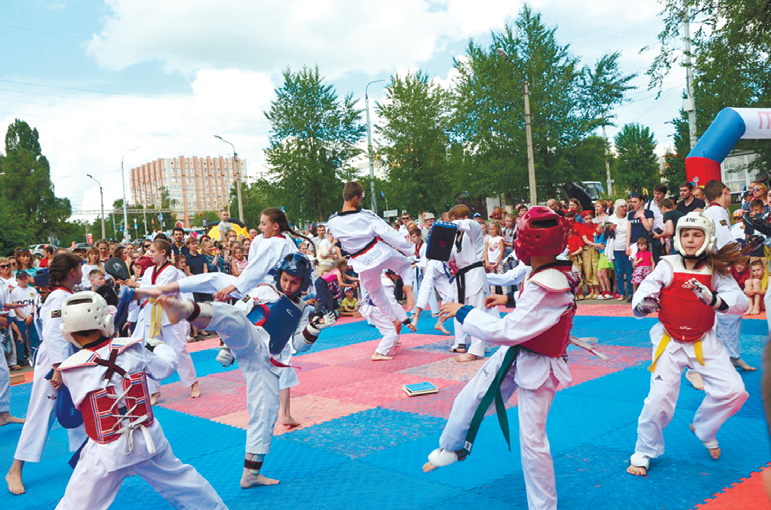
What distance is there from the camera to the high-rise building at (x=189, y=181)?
16750 centimetres

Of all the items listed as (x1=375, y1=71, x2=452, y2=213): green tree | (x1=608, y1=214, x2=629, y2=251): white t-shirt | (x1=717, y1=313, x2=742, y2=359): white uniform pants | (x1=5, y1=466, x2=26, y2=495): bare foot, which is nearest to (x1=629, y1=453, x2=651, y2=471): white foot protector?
(x1=717, y1=313, x2=742, y2=359): white uniform pants

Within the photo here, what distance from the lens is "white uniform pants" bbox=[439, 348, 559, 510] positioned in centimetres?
327

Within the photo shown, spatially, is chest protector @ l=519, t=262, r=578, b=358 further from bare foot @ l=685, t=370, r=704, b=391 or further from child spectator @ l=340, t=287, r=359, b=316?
child spectator @ l=340, t=287, r=359, b=316

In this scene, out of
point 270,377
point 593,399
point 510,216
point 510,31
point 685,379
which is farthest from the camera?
point 510,31

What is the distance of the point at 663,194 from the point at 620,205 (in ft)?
6.00

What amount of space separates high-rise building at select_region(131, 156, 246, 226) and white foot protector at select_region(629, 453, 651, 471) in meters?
166

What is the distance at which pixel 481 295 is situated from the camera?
316 inches

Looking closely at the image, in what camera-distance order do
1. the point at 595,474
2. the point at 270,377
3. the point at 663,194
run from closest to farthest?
the point at 595,474 → the point at 270,377 → the point at 663,194

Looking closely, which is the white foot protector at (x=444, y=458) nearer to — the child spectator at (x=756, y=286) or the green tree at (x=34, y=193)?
the child spectator at (x=756, y=286)

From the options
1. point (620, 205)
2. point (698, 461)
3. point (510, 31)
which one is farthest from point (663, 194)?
point (510, 31)

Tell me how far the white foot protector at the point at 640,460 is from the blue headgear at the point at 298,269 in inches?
102

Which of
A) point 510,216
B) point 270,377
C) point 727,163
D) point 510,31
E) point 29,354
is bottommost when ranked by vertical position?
point 29,354

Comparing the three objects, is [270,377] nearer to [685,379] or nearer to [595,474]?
[595,474]

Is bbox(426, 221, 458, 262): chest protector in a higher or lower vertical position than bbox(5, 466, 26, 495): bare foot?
higher
